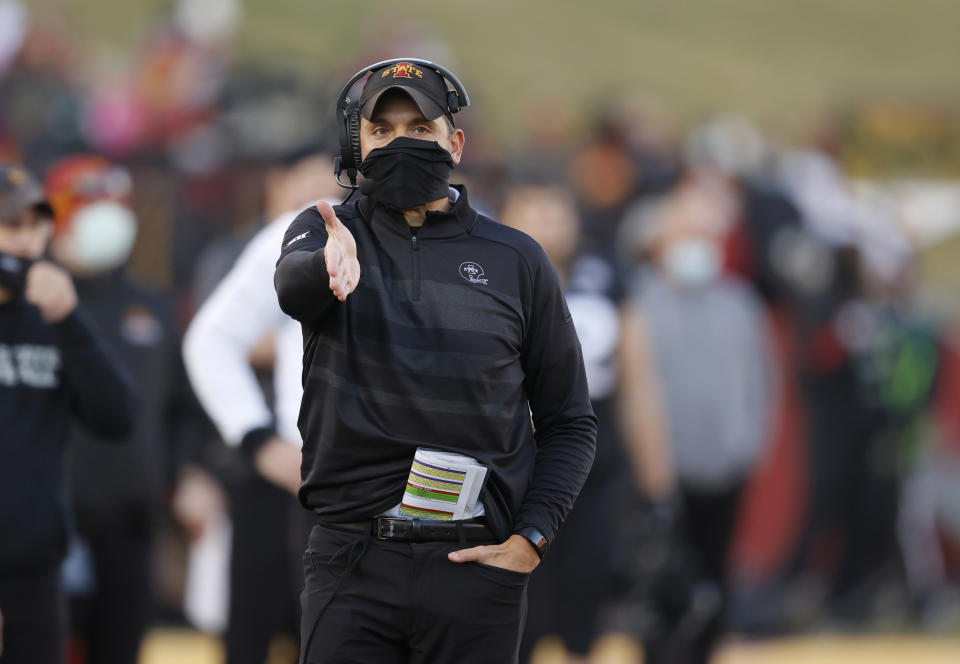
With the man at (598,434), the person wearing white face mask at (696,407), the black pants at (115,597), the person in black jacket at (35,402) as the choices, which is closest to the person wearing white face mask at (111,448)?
the black pants at (115,597)

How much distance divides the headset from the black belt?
0.74 m

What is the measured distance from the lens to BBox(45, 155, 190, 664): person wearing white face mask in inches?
209

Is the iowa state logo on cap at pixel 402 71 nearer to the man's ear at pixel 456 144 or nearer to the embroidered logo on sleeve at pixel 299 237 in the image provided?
the man's ear at pixel 456 144

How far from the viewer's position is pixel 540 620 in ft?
19.1

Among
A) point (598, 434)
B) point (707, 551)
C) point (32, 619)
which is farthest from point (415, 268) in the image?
point (707, 551)

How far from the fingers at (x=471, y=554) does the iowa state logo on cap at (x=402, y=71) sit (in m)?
1.02

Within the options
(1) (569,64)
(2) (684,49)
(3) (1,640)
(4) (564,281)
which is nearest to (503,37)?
(1) (569,64)

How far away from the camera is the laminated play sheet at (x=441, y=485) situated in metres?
3.11

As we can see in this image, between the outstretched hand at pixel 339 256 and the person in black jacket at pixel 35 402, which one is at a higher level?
the outstretched hand at pixel 339 256

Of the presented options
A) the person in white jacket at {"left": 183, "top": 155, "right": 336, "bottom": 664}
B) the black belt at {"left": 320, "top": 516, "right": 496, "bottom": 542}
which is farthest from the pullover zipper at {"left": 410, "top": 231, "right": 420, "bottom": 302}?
the person in white jacket at {"left": 183, "top": 155, "right": 336, "bottom": 664}

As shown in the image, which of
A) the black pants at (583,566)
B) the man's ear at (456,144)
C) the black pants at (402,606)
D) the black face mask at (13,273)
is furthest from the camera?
the black pants at (583,566)

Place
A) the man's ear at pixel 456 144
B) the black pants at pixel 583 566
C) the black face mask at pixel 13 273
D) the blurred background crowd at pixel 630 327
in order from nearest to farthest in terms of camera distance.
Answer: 1. the man's ear at pixel 456 144
2. the black face mask at pixel 13 273
3. the blurred background crowd at pixel 630 327
4. the black pants at pixel 583 566

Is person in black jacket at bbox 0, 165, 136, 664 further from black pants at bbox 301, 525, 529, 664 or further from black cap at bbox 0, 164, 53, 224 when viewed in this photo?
black pants at bbox 301, 525, 529, 664

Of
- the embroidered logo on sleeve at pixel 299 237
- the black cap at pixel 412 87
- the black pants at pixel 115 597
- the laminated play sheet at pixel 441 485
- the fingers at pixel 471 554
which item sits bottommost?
the black pants at pixel 115 597
